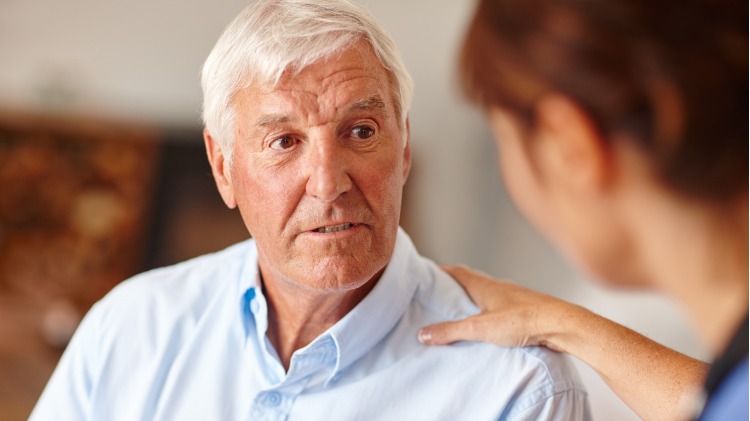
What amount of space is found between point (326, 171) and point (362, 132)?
11 centimetres

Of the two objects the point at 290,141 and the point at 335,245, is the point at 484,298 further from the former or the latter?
the point at 290,141

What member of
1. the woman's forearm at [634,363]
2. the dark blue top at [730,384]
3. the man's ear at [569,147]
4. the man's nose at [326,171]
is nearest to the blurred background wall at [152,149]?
Result: the woman's forearm at [634,363]

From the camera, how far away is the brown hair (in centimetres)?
58

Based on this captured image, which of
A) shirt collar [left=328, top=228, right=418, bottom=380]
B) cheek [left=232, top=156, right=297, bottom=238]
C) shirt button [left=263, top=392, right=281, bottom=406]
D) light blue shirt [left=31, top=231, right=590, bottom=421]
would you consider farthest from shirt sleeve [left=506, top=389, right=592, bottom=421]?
cheek [left=232, top=156, right=297, bottom=238]

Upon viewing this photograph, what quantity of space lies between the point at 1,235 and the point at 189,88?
1485 millimetres

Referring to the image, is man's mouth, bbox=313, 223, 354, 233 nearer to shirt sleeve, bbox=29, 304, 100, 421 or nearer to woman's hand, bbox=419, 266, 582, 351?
woman's hand, bbox=419, 266, 582, 351

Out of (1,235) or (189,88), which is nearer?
(1,235)

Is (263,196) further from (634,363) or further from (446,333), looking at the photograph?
(634,363)

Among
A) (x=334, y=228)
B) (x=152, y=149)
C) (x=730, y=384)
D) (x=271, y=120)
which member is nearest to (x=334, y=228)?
(x=334, y=228)

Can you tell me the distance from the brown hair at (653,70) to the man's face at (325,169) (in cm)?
66

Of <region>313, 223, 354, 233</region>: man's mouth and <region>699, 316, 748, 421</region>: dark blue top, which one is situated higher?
<region>699, 316, 748, 421</region>: dark blue top

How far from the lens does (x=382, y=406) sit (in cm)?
131

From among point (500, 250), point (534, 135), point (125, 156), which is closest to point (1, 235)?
point (125, 156)

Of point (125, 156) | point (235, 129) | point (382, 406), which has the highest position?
point (235, 129)
